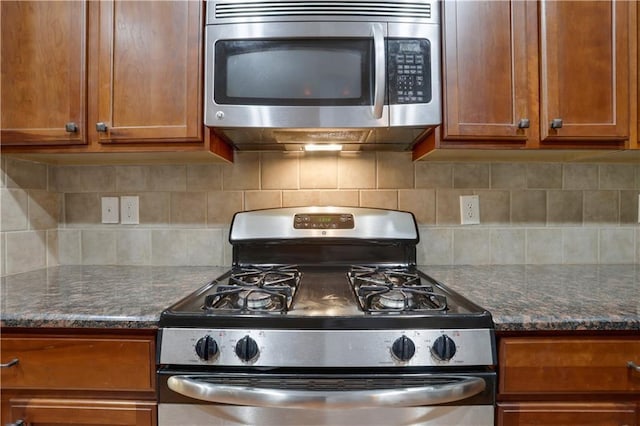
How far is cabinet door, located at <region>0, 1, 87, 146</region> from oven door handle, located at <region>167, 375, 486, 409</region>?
3.11 ft

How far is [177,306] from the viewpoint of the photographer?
0.89 metres

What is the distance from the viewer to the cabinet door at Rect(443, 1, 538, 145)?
3.77 feet

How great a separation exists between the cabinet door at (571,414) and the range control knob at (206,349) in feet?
2.15

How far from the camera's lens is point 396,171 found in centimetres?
150

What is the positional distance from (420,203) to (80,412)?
128cm

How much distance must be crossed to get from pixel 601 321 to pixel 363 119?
2.60ft

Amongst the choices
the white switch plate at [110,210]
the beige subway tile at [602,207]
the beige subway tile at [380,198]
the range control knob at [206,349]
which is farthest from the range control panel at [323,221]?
the beige subway tile at [602,207]

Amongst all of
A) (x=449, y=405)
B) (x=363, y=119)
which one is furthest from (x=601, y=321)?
(x=363, y=119)

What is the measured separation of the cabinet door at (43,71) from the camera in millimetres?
1187

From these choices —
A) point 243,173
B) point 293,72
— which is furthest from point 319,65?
point 243,173

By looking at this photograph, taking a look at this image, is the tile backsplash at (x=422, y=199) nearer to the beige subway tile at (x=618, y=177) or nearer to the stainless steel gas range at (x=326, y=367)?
the beige subway tile at (x=618, y=177)

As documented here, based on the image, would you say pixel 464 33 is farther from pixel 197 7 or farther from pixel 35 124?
pixel 35 124

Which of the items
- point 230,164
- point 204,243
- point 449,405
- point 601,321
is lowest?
point 449,405

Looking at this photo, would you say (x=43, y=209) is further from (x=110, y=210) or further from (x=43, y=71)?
(x=43, y=71)
